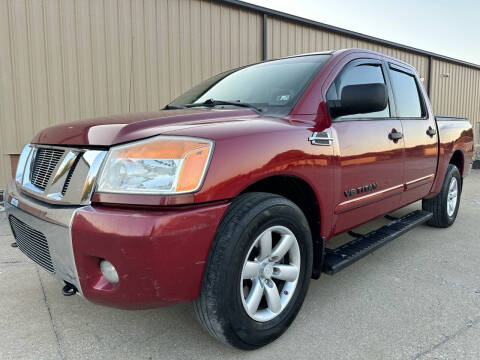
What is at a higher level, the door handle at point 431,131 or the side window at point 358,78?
the side window at point 358,78

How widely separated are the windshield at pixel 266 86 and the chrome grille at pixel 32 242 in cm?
139

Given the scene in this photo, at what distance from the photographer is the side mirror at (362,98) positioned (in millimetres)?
2299

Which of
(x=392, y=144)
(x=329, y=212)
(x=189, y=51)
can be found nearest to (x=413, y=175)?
(x=392, y=144)

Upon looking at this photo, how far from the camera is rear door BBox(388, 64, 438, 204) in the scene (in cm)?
Result: 326

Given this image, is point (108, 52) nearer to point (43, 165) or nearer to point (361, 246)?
point (43, 165)

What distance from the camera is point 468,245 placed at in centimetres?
384

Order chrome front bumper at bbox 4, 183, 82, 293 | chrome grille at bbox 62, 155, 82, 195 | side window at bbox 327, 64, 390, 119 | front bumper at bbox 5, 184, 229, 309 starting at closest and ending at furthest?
1. front bumper at bbox 5, 184, 229, 309
2. chrome front bumper at bbox 4, 183, 82, 293
3. chrome grille at bbox 62, 155, 82, 195
4. side window at bbox 327, 64, 390, 119

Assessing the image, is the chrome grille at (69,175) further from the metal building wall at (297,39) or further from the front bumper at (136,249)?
the metal building wall at (297,39)

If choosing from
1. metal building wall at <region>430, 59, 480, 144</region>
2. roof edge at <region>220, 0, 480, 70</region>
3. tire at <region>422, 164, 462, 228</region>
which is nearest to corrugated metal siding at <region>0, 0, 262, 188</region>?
roof edge at <region>220, 0, 480, 70</region>

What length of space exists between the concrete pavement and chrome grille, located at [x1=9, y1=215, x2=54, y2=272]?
0.49 metres

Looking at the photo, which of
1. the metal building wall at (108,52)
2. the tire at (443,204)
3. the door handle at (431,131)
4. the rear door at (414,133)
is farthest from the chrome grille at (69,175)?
the metal building wall at (108,52)

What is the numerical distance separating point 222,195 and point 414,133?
233cm

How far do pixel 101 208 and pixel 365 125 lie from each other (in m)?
1.89

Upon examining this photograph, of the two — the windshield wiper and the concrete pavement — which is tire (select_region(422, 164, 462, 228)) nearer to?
the concrete pavement
